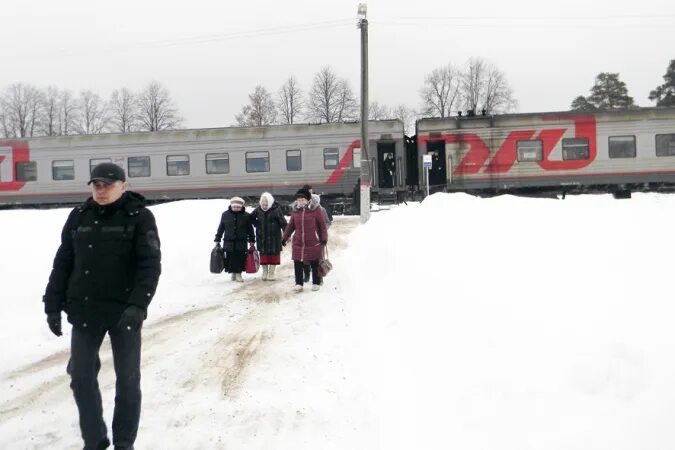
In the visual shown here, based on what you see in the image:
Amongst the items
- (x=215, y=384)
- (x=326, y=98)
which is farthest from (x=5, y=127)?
Result: (x=215, y=384)

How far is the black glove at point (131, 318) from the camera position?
3336 millimetres

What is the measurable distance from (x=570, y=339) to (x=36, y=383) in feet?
→ 14.9

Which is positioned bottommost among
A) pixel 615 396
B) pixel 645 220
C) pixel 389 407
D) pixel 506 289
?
pixel 389 407

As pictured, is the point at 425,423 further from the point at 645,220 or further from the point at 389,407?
the point at 645,220

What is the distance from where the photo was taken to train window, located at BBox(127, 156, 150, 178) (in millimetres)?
22703

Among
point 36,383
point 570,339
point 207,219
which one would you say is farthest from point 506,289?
point 207,219

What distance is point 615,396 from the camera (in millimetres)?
3410

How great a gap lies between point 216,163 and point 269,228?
522 inches

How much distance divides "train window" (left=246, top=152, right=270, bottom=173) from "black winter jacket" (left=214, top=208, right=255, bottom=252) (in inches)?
487

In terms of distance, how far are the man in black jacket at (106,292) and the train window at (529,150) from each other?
1929 centimetres

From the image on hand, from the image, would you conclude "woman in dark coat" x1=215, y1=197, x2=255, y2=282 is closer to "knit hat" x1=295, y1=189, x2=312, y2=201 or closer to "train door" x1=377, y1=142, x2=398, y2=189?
"knit hat" x1=295, y1=189, x2=312, y2=201

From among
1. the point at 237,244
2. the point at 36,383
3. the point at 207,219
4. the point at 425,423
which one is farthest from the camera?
the point at 207,219

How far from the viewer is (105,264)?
3.40 m

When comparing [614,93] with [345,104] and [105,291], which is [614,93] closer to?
[345,104]
